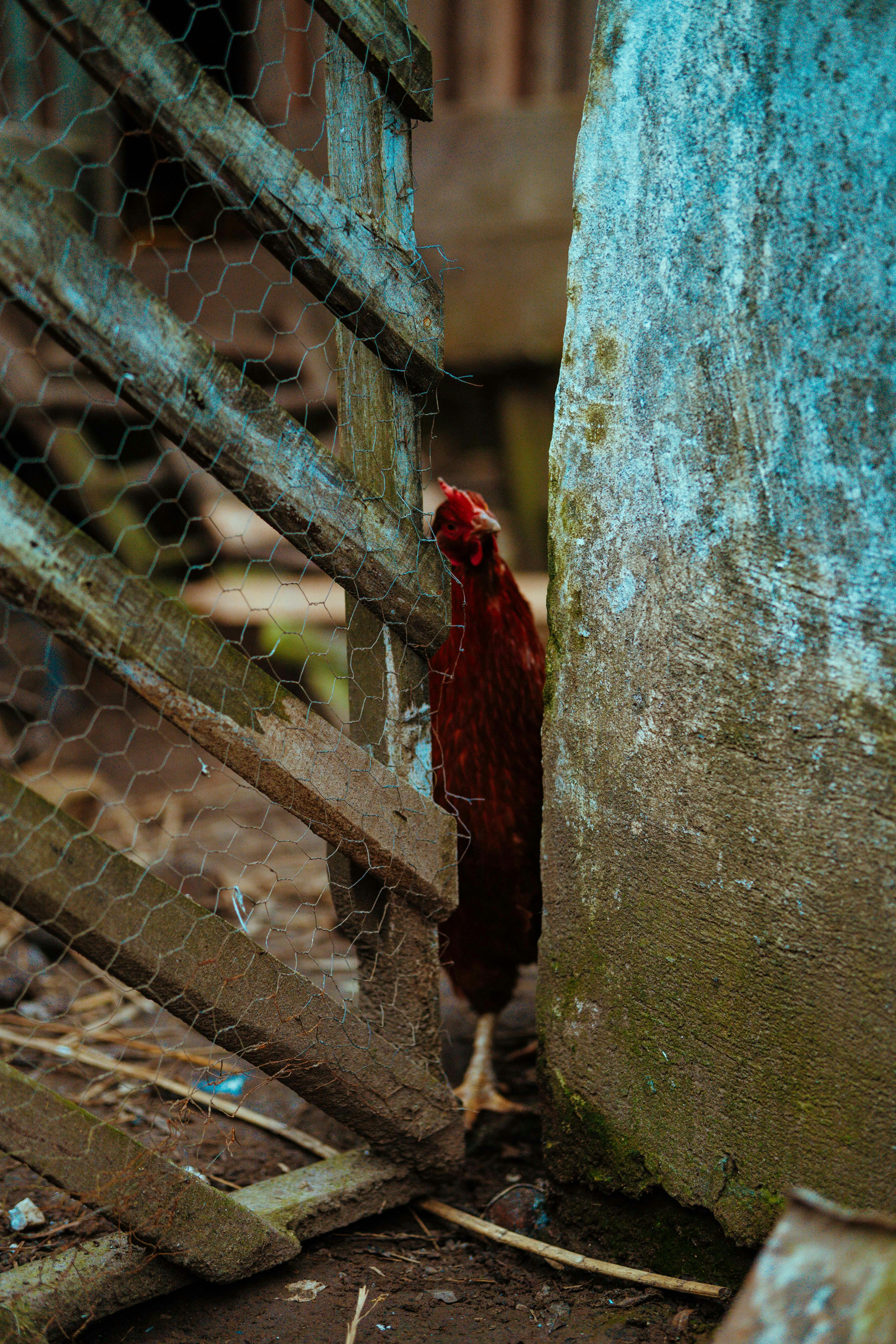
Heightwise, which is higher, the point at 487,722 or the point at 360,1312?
the point at 487,722

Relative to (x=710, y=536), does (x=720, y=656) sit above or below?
below

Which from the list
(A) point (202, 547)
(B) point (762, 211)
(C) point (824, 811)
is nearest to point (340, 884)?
(C) point (824, 811)

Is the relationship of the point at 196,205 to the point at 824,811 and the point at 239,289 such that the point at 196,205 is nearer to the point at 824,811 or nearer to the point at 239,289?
the point at 239,289

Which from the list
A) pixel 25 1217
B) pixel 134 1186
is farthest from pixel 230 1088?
pixel 134 1186

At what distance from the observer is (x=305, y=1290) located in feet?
5.61

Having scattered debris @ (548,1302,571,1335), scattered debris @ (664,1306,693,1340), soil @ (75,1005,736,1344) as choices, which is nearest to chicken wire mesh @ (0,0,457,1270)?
soil @ (75,1005,736,1344)

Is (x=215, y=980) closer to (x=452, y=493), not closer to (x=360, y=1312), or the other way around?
(x=360, y=1312)

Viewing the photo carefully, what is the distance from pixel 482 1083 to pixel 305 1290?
2.94 feet

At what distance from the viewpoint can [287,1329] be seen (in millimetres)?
1610

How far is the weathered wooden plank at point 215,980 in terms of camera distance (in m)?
1.33

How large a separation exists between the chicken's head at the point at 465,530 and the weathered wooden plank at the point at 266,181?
56cm

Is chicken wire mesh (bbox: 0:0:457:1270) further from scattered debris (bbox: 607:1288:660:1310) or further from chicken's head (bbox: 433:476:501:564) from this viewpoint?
scattered debris (bbox: 607:1288:660:1310)

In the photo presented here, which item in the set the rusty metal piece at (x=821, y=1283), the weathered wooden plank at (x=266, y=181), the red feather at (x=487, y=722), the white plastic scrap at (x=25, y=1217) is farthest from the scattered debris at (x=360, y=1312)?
the weathered wooden plank at (x=266, y=181)

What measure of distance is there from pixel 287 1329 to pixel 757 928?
0.96 metres
